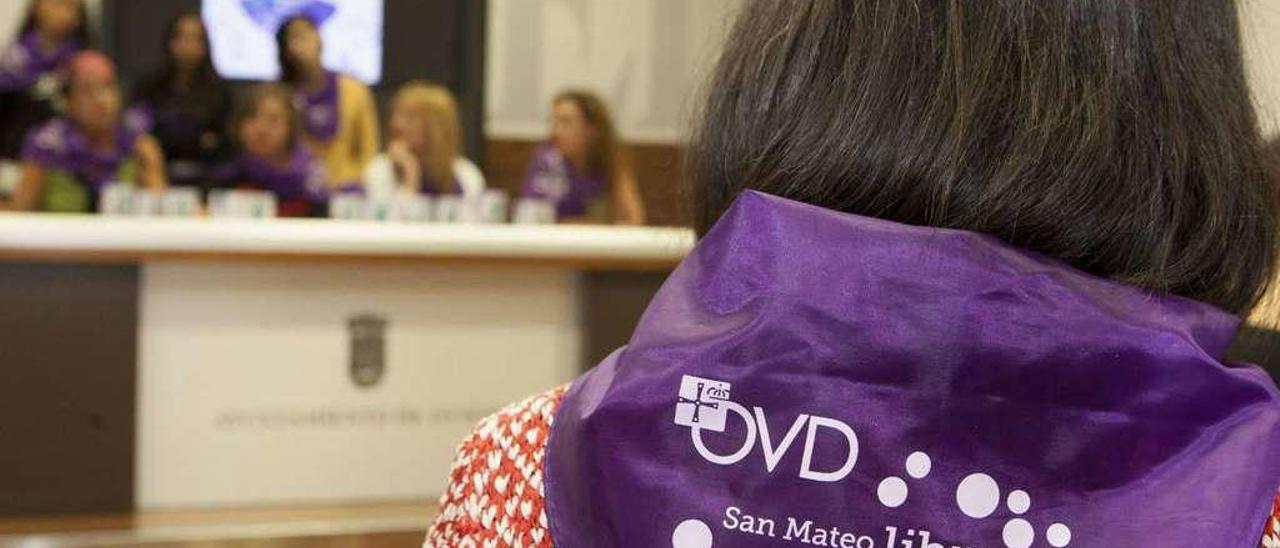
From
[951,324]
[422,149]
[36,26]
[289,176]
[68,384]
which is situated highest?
[36,26]

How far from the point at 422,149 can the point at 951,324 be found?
4.75 meters

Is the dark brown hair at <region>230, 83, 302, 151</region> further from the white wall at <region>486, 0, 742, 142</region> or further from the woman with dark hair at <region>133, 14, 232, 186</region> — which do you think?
the white wall at <region>486, 0, 742, 142</region>

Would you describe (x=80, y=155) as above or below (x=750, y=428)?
below

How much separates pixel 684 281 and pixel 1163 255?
0.21 meters

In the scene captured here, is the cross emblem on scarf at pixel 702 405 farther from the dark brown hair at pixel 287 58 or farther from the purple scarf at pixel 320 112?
the dark brown hair at pixel 287 58

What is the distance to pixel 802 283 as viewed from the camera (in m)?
0.61

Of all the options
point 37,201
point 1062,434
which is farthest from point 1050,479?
point 37,201

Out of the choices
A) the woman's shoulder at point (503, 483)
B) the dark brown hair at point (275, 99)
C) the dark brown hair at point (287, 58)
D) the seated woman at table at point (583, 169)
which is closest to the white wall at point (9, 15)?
the dark brown hair at point (287, 58)

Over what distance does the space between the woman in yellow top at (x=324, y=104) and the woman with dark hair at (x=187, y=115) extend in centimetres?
30

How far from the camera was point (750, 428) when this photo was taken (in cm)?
61

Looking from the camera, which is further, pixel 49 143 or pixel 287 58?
pixel 287 58

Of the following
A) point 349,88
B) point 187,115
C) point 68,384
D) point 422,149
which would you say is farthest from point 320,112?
point 68,384

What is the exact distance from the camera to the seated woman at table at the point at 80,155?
4590mm

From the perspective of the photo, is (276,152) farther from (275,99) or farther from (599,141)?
(599,141)
